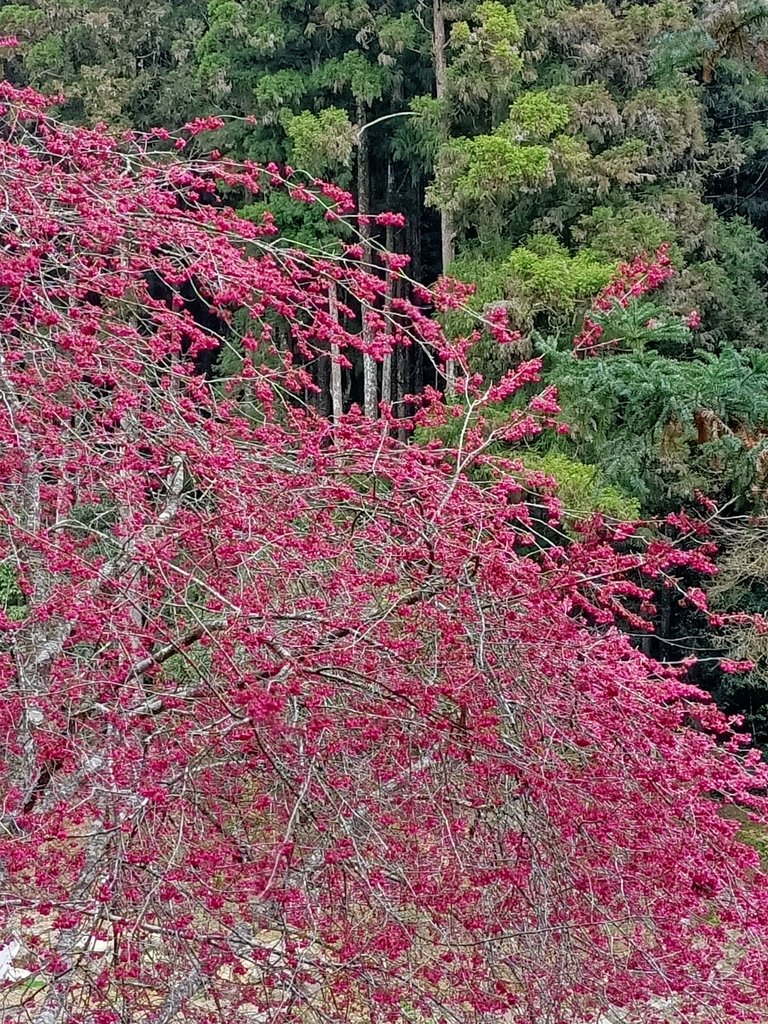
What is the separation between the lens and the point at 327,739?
240 centimetres

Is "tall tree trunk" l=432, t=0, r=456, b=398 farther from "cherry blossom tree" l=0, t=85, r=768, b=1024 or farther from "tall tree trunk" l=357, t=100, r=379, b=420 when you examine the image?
"cherry blossom tree" l=0, t=85, r=768, b=1024

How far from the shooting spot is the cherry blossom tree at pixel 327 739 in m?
2.16

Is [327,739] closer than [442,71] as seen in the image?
Yes

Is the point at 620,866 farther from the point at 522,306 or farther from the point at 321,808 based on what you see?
the point at 522,306

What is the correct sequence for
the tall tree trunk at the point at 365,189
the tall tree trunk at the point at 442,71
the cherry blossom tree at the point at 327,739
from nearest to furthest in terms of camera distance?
the cherry blossom tree at the point at 327,739, the tall tree trunk at the point at 442,71, the tall tree trunk at the point at 365,189

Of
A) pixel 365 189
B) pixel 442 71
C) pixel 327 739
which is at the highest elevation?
pixel 442 71

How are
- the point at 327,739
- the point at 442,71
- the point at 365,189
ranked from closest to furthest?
the point at 327,739
the point at 442,71
the point at 365,189

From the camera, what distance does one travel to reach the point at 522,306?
34.9ft

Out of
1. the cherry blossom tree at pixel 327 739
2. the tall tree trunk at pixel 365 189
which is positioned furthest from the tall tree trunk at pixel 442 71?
the cherry blossom tree at pixel 327 739

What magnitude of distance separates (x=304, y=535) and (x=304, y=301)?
65 centimetres

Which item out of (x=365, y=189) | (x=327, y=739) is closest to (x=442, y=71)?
(x=365, y=189)

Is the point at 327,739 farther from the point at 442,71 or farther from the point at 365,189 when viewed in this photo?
the point at 365,189

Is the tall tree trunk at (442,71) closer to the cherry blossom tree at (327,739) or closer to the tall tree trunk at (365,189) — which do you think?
the tall tree trunk at (365,189)

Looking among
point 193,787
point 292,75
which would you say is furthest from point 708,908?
point 292,75
